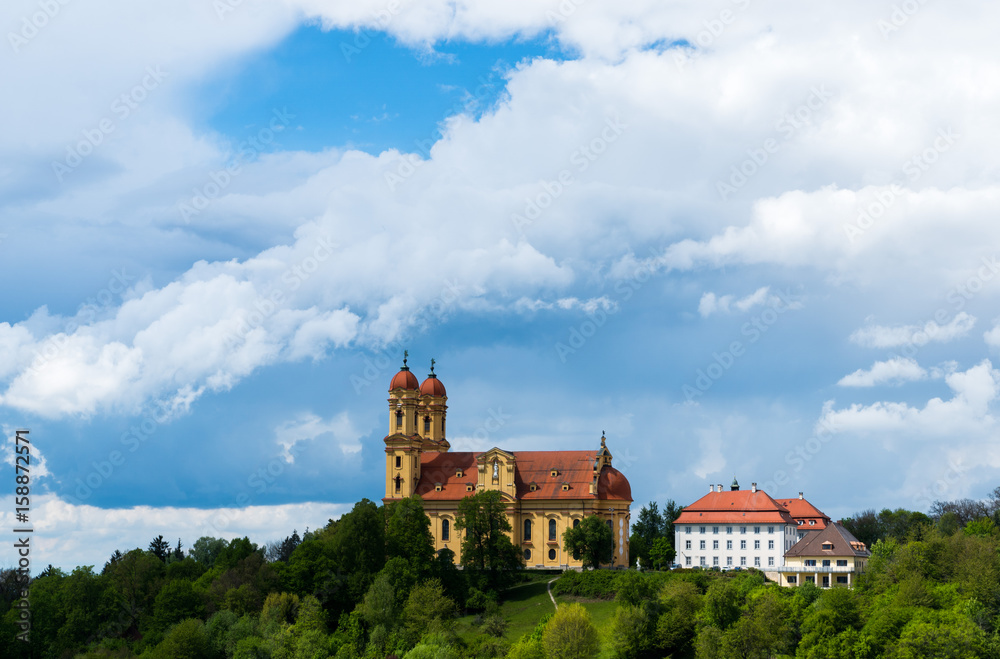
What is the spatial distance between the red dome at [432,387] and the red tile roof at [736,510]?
29.2 metres

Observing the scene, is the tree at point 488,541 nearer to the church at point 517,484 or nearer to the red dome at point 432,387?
the church at point 517,484

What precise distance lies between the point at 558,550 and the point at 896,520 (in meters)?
37.6

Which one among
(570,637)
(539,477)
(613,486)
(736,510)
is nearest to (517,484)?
(539,477)

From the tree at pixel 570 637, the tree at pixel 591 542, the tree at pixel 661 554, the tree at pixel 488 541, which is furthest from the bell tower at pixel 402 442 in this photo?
the tree at pixel 570 637

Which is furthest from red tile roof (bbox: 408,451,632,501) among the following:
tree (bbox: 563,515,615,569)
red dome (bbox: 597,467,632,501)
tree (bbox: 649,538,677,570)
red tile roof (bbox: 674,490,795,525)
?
red tile roof (bbox: 674,490,795,525)

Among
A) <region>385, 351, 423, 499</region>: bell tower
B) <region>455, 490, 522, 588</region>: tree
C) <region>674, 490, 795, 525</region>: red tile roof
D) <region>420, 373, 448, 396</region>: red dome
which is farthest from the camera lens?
<region>420, 373, 448, 396</region>: red dome

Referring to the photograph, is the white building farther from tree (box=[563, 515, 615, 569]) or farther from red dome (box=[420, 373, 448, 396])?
red dome (box=[420, 373, 448, 396])

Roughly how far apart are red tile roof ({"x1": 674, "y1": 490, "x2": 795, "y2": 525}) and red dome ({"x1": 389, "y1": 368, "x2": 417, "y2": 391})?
1214 inches

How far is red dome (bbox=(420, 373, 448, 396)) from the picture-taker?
125562 mm

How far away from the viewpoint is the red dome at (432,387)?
412 ft

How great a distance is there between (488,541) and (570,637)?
24.5 metres

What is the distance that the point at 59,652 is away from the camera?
100812 mm

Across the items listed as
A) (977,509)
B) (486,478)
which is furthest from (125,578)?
(977,509)

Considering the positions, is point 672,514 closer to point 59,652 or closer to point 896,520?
point 896,520
